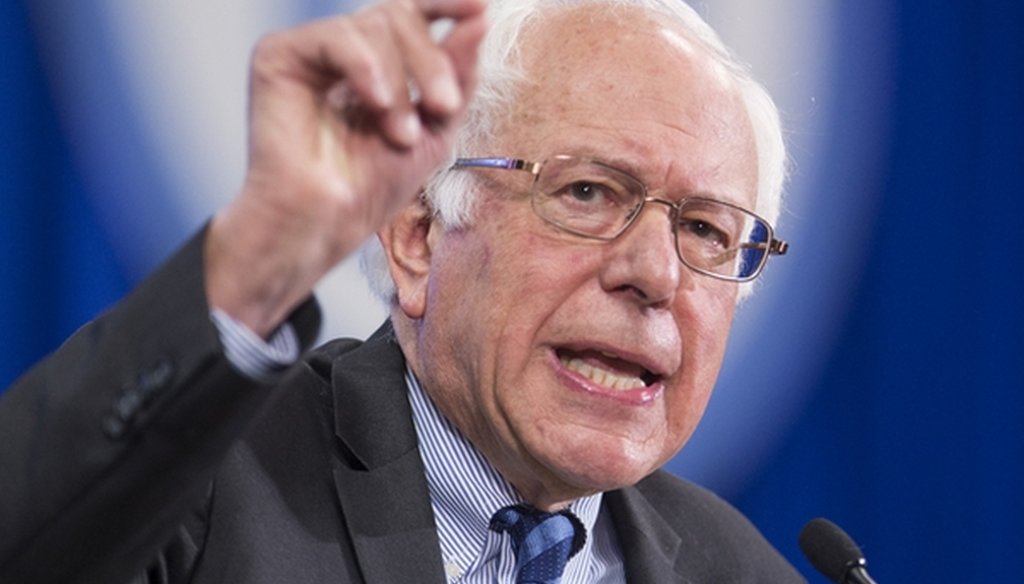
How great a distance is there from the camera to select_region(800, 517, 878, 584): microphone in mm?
1796

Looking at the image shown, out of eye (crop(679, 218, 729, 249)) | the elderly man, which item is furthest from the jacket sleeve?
eye (crop(679, 218, 729, 249))

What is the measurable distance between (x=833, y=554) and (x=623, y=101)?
0.66 meters

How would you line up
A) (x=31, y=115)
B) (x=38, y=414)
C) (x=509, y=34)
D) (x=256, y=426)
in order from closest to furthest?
(x=38, y=414), (x=256, y=426), (x=509, y=34), (x=31, y=115)

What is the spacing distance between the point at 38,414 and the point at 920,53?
2002 millimetres

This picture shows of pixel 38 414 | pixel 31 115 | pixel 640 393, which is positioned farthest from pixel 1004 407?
pixel 38 414

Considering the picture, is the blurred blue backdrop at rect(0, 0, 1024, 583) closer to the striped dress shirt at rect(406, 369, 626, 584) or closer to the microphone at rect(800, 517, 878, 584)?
the microphone at rect(800, 517, 878, 584)

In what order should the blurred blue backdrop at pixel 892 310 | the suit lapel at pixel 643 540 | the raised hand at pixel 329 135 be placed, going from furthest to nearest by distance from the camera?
1. the blurred blue backdrop at pixel 892 310
2. the suit lapel at pixel 643 540
3. the raised hand at pixel 329 135

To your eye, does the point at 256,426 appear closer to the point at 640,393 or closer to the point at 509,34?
the point at 640,393

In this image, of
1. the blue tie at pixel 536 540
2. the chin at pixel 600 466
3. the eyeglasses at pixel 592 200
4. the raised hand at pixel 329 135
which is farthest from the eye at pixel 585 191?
the raised hand at pixel 329 135

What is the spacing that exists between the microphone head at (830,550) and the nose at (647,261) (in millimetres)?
403

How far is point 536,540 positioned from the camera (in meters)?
1.82

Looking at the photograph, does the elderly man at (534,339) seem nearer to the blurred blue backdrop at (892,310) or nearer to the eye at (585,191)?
the eye at (585,191)

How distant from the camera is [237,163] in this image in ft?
7.41

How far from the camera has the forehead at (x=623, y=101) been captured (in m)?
1.76
